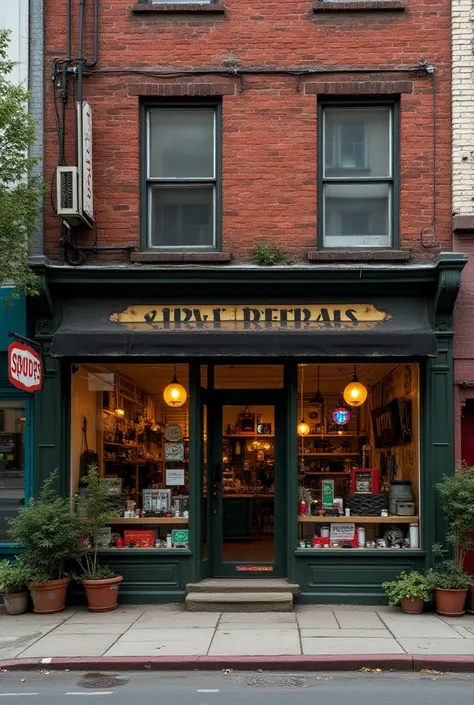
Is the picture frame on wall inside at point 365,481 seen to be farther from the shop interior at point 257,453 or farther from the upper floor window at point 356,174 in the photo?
the upper floor window at point 356,174

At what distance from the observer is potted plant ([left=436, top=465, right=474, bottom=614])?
10.7 m

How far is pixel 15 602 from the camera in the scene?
436 inches

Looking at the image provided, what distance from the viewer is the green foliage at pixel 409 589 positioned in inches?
428

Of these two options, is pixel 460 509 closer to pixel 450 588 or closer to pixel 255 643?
pixel 450 588

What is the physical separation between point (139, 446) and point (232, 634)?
3.32 metres

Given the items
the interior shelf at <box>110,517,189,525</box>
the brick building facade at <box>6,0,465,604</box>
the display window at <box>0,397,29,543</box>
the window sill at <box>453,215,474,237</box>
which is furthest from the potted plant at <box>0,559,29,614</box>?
the window sill at <box>453,215,474,237</box>

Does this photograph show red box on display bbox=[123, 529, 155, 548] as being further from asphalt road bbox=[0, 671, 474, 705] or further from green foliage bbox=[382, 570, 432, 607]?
asphalt road bbox=[0, 671, 474, 705]

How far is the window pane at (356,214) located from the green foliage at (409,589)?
455 centimetres

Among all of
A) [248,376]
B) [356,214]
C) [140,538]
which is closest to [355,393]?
[248,376]

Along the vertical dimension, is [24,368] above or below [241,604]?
above

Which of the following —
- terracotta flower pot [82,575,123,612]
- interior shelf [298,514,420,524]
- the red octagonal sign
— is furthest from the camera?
interior shelf [298,514,420,524]

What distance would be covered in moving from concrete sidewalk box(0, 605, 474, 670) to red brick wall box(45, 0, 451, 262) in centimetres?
474

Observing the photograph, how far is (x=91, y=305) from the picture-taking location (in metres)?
11.8

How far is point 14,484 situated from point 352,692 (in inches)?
232
